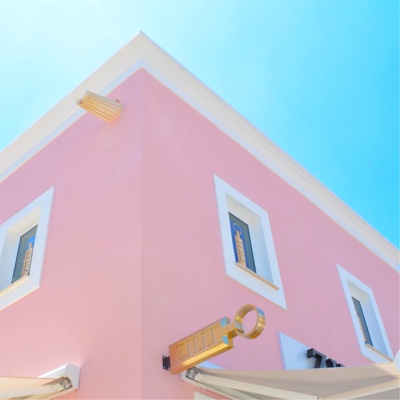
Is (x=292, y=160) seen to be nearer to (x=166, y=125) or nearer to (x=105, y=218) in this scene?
(x=166, y=125)

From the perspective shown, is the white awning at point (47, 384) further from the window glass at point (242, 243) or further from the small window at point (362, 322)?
the small window at point (362, 322)

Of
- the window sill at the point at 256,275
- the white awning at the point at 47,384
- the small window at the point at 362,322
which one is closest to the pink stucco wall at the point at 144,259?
the white awning at the point at 47,384

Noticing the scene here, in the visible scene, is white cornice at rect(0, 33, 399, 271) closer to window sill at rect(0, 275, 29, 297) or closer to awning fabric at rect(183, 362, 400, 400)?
window sill at rect(0, 275, 29, 297)

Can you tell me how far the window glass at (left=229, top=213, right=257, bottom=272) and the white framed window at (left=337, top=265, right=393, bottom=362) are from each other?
226 cm

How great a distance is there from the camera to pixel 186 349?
5578 millimetres

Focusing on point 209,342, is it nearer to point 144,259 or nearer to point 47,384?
point 144,259

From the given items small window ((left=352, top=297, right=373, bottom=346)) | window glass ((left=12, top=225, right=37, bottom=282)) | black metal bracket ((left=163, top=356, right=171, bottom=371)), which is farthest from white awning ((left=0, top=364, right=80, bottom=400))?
small window ((left=352, top=297, right=373, bottom=346))

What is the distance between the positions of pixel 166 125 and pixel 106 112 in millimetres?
831

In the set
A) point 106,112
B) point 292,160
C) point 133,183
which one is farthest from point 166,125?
point 292,160

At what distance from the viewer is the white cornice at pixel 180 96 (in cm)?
892

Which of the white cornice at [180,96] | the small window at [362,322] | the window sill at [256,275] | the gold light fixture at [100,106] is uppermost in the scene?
the white cornice at [180,96]

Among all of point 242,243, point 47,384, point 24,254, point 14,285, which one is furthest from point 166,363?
point 24,254

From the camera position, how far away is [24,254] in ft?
28.2

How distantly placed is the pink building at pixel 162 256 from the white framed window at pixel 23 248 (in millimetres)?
22
